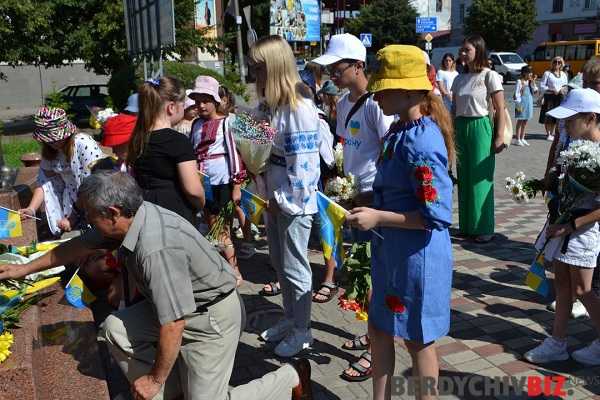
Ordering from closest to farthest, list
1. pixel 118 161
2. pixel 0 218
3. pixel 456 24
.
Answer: pixel 0 218, pixel 118 161, pixel 456 24

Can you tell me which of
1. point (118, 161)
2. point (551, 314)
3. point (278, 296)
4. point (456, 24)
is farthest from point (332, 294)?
point (456, 24)

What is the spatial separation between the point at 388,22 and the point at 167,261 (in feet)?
204

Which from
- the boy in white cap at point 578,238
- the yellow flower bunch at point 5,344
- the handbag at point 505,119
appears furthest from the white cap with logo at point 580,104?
the yellow flower bunch at point 5,344

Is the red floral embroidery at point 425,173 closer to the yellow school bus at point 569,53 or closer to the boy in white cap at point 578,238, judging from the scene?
the boy in white cap at point 578,238

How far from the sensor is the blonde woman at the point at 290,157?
3484 millimetres

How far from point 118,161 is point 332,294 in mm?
2053

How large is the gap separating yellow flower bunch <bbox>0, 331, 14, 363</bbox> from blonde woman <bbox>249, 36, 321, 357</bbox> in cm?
162

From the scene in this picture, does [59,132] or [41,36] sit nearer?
[59,132]

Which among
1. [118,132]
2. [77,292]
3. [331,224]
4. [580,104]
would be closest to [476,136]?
[580,104]

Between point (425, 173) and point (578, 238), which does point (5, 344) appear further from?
point (578, 238)

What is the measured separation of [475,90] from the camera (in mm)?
5797

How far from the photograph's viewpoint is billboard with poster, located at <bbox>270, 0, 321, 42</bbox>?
35.1 metres

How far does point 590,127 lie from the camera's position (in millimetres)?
3473

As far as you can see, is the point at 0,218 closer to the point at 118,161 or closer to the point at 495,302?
the point at 118,161
